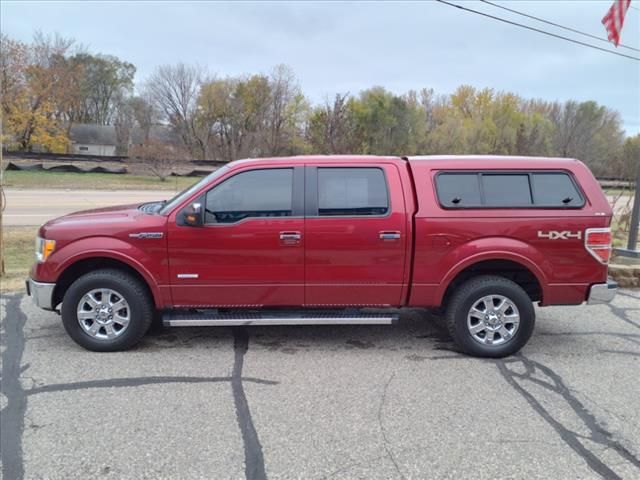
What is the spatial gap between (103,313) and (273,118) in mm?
43577

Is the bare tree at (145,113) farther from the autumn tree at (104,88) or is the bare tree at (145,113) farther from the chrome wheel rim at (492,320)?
the chrome wheel rim at (492,320)

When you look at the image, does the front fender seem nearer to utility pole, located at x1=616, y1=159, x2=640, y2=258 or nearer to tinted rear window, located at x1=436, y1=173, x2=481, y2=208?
tinted rear window, located at x1=436, y1=173, x2=481, y2=208

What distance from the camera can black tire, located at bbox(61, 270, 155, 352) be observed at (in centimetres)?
457

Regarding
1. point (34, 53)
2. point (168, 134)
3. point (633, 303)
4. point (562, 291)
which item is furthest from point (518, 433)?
point (168, 134)

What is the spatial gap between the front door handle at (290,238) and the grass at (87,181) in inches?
928

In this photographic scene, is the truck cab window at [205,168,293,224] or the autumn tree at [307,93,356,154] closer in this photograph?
the truck cab window at [205,168,293,224]

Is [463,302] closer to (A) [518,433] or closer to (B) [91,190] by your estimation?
(A) [518,433]

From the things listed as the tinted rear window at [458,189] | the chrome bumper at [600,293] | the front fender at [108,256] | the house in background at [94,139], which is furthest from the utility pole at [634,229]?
the house in background at [94,139]

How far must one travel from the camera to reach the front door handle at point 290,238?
4.57 metres

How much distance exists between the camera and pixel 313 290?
4699mm

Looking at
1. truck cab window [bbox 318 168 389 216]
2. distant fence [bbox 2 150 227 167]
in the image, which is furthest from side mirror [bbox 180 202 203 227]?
distant fence [bbox 2 150 227 167]

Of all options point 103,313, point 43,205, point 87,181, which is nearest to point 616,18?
point 103,313

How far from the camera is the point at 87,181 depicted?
28.2 meters

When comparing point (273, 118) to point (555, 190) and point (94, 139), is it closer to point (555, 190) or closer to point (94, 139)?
point (94, 139)
